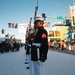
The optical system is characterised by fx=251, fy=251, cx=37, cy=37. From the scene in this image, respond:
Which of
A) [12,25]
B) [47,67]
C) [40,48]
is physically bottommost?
[47,67]

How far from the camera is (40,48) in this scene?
5.50 m

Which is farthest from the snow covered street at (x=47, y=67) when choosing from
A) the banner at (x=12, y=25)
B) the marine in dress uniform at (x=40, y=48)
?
the banner at (x=12, y=25)

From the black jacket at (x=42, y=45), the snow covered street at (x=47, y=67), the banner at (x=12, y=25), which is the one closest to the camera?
the black jacket at (x=42, y=45)

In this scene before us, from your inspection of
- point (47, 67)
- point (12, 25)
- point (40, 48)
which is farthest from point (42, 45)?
point (12, 25)

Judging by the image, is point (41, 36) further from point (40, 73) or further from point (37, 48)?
point (40, 73)

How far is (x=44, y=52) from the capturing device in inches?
213

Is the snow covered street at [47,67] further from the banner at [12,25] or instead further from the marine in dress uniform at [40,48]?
the banner at [12,25]

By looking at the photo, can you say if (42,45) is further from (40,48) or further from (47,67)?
(47,67)

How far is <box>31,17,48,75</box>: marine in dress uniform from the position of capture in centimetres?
544

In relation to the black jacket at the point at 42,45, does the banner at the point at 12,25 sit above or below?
above

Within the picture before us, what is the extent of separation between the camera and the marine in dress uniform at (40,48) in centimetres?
544

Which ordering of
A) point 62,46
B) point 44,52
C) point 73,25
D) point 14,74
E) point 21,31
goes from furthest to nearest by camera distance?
1. point 73,25
2. point 21,31
3. point 62,46
4. point 14,74
5. point 44,52

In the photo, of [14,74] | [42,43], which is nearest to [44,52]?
[42,43]

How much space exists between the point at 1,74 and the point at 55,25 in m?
158
